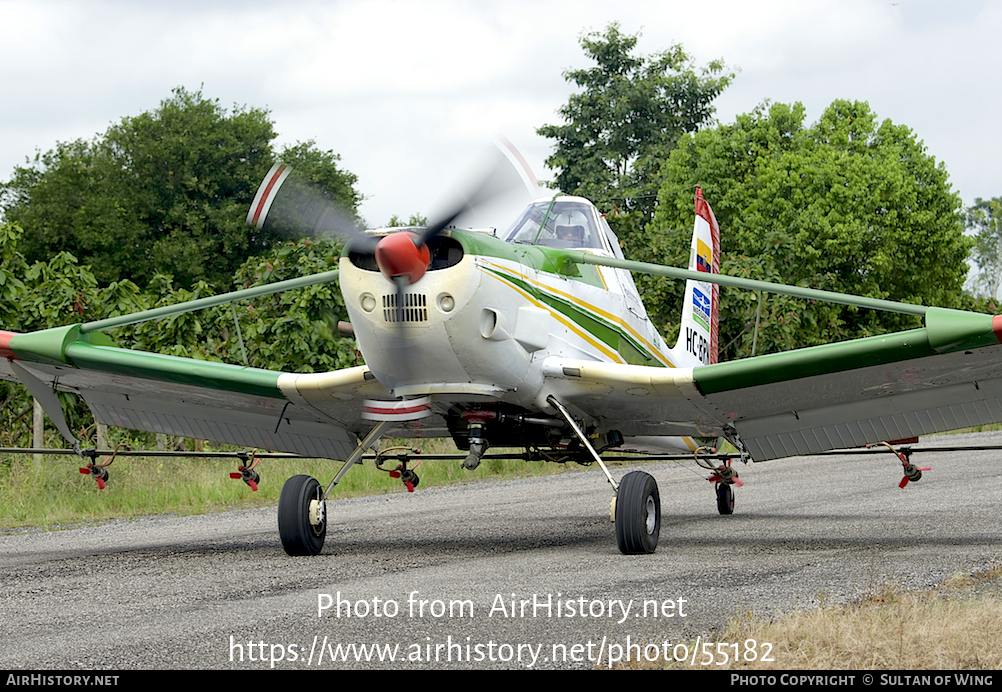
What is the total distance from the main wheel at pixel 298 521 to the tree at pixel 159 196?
131ft

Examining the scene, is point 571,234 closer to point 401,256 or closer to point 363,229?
point 363,229

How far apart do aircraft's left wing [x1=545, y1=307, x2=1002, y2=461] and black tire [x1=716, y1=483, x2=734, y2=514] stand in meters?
1.86

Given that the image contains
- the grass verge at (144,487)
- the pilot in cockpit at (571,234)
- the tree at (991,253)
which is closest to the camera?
the pilot in cockpit at (571,234)

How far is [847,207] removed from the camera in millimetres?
44969

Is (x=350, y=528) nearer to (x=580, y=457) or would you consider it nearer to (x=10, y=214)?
(x=580, y=457)

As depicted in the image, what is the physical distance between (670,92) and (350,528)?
50.1 meters

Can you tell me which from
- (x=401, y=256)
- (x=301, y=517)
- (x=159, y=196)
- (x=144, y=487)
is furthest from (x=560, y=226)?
(x=159, y=196)

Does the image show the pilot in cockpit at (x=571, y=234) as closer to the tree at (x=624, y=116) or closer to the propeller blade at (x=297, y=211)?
the propeller blade at (x=297, y=211)

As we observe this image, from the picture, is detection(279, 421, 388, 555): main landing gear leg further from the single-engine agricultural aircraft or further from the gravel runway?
the gravel runway

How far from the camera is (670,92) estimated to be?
186ft

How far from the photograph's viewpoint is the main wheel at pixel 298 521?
25.8 ft

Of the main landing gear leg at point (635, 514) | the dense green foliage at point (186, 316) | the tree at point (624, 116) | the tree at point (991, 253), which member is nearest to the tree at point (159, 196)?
the tree at point (624, 116)

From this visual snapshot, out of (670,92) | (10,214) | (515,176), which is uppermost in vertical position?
(670,92)
